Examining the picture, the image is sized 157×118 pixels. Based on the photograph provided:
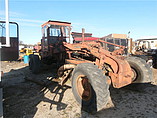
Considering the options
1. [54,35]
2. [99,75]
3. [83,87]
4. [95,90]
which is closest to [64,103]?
[83,87]

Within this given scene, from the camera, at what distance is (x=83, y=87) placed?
3656 millimetres

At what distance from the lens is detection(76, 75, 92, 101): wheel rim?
3.40 metres

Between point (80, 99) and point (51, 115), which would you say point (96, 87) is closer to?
point (80, 99)

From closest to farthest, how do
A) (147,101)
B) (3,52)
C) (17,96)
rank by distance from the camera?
1. (3,52)
2. (147,101)
3. (17,96)

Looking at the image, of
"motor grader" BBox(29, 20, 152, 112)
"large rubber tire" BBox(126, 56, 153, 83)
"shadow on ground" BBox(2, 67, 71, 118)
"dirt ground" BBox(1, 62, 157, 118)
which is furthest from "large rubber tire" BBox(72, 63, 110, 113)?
"large rubber tire" BBox(126, 56, 153, 83)

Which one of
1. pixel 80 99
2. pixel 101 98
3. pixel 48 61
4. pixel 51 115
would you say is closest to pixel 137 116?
pixel 101 98

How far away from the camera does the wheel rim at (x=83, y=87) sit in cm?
340

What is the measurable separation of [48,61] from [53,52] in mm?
1570

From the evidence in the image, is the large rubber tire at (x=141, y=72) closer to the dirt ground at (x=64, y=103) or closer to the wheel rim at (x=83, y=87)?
the dirt ground at (x=64, y=103)

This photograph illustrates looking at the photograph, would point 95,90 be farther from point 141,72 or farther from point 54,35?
point 54,35

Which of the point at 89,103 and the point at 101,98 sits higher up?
the point at 101,98

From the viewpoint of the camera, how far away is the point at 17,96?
4301 mm

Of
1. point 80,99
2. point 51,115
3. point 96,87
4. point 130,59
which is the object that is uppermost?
point 130,59

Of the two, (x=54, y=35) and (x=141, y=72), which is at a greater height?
(x=54, y=35)
